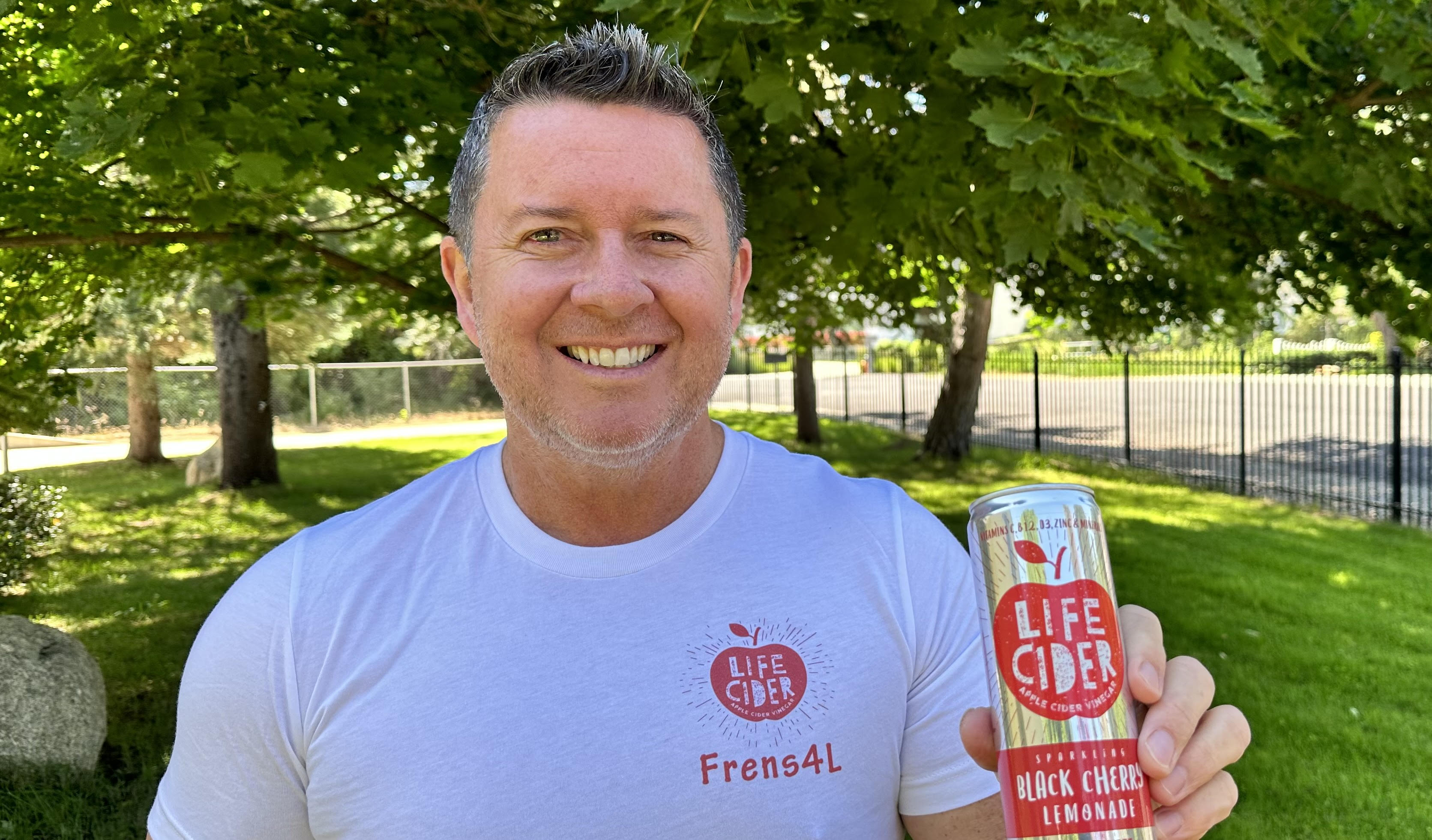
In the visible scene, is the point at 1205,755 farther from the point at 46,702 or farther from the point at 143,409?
the point at 143,409

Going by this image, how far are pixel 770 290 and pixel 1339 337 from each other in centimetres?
5483

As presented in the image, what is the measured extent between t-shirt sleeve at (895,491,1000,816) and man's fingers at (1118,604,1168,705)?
252 mm

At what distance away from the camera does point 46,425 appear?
318 inches

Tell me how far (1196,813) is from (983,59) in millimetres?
2301

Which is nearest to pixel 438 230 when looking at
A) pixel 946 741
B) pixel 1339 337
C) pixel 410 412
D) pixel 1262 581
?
pixel 946 741

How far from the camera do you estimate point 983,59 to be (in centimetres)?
298

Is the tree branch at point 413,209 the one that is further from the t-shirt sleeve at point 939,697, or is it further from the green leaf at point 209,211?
the t-shirt sleeve at point 939,697

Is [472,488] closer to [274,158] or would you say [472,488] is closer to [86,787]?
[274,158]

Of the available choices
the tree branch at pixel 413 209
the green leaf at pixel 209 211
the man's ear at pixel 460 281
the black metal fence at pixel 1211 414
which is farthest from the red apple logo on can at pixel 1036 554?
the black metal fence at pixel 1211 414

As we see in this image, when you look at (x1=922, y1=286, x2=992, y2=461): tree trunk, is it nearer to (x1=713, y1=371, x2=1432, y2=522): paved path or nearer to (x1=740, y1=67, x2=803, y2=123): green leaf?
(x1=713, y1=371, x2=1432, y2=522): paved path

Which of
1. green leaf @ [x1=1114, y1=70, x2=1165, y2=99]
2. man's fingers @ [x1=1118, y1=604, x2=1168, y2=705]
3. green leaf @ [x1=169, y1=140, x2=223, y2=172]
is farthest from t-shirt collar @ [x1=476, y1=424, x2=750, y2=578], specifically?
green leaf @ [x1=169, y1=140, x2=223, y2=172]

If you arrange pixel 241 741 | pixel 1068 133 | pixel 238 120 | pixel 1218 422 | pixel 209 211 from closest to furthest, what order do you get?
pixel 241 741 → pixel 1068 133 → pixel 238 120 → pixel 209 211 → pixel 1218 422

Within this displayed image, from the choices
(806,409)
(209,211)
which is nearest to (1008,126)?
(209,211)

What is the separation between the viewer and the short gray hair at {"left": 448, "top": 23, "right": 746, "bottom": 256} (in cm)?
149
